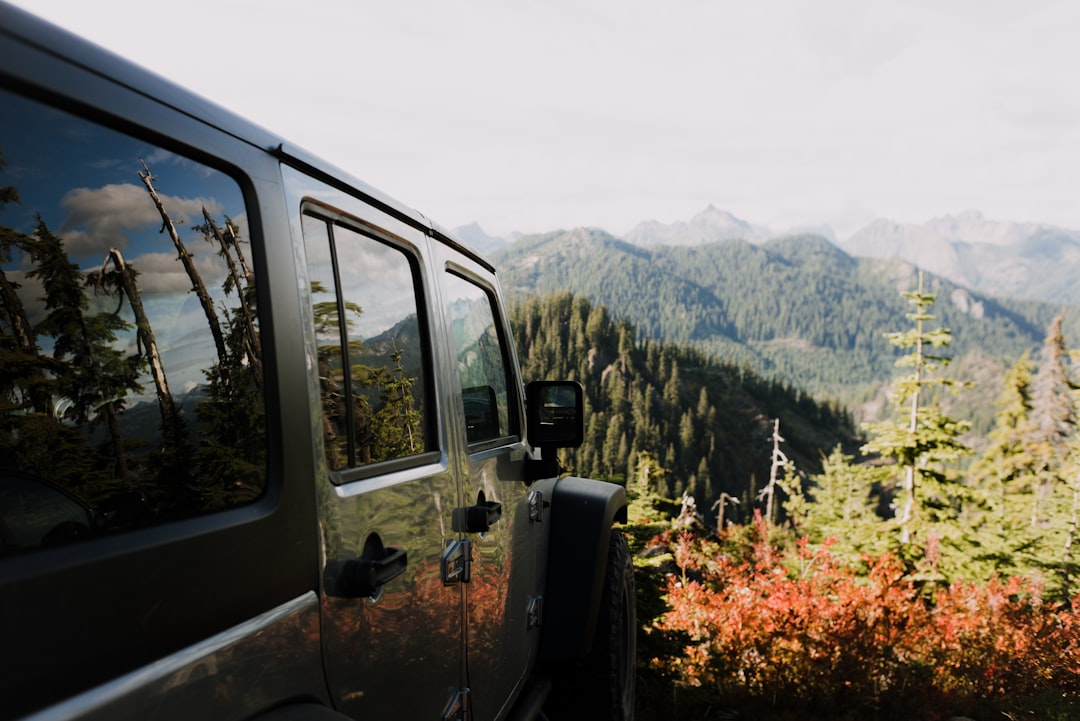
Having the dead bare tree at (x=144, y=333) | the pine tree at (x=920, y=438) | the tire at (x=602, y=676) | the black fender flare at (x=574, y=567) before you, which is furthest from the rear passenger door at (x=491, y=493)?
the pine tree at (x=920, y=438)

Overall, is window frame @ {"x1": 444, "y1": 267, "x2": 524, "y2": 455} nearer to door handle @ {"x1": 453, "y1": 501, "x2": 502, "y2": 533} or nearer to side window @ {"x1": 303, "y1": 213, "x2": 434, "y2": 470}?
door handle @ {"x1": 453, "y1": 501, "x2": 502, "y2": 533}

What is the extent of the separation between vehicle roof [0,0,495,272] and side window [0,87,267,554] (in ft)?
0.27

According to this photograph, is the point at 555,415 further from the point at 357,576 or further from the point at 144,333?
the point at 144,333

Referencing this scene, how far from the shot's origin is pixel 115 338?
4.45 ft

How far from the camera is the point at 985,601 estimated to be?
10172 mm

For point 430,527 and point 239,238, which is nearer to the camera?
point 239,238

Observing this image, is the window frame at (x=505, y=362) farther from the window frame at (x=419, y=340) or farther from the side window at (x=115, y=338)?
the side window at (x=115, y=338)

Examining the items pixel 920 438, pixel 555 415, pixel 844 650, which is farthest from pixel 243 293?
pixel 920 438

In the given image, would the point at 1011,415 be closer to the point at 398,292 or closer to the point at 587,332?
the point at 398,292

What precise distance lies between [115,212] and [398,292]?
48.0 inches

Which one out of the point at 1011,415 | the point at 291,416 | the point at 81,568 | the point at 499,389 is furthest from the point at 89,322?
the point at 1011,415

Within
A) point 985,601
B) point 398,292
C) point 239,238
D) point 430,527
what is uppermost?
point 239,238

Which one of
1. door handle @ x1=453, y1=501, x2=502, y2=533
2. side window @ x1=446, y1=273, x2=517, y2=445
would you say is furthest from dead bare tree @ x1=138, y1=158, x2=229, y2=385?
side window @ x1=446, y1=273, x2=517, y2=445

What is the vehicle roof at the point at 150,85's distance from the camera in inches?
46.0
